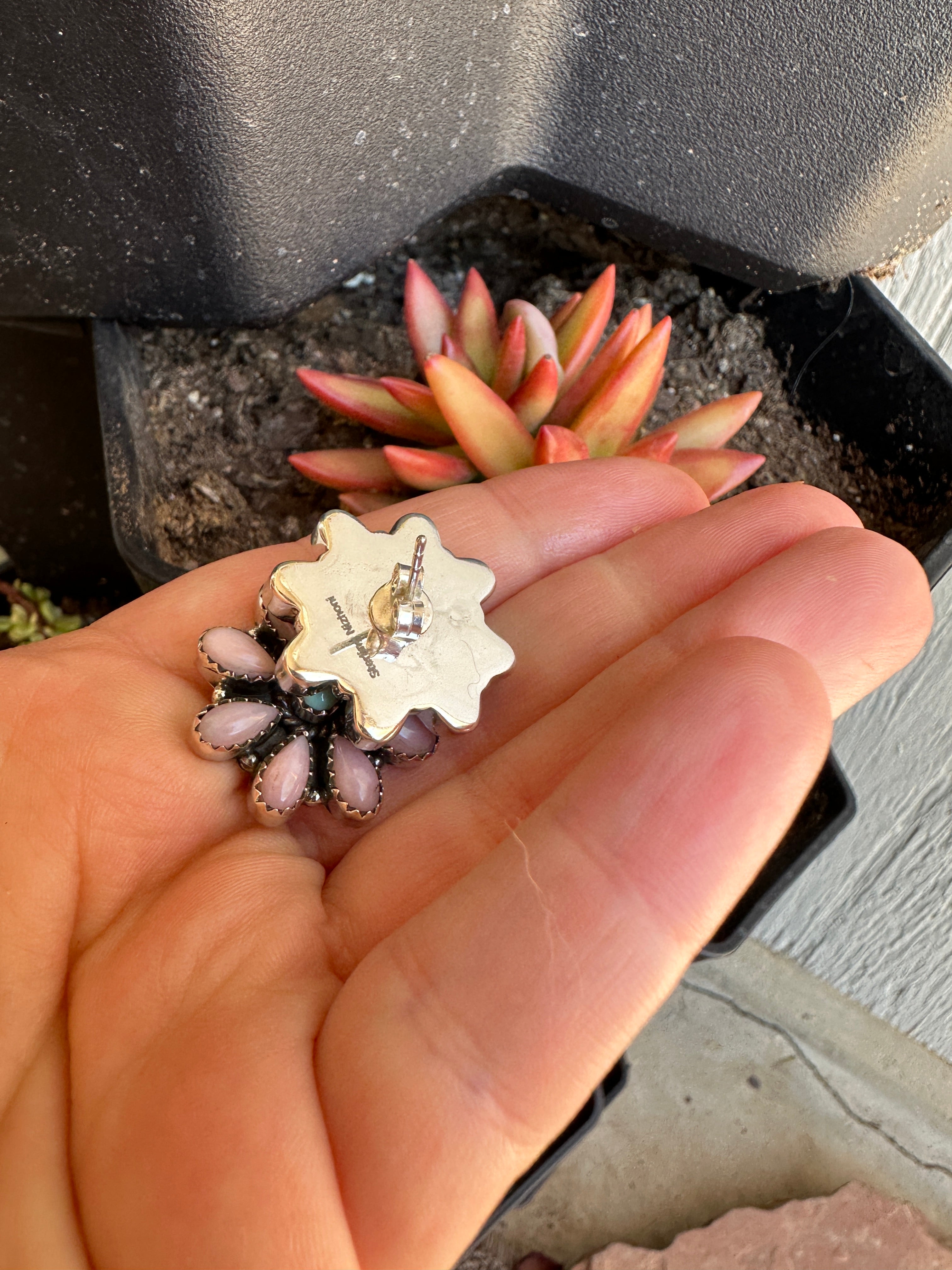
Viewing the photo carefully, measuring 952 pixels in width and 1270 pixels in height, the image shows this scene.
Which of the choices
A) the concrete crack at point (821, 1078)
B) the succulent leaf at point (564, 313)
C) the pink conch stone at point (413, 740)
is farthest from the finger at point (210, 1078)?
the concrete crack at point (821, 1078)

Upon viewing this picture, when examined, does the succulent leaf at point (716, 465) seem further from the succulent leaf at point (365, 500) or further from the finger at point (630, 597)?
the succulent leaf at point (365, 500)

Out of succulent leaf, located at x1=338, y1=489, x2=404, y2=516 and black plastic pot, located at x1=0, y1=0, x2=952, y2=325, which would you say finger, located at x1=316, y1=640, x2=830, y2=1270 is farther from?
black plastic pot, located at x1=0, y1=0, x2=952, y2=325

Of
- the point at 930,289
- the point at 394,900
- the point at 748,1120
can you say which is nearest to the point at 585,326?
the point at 930,289

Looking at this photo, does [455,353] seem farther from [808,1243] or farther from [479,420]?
[808,1243]

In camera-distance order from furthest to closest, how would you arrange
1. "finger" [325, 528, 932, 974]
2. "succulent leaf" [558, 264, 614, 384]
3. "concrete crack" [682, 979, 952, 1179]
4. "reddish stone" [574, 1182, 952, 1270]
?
"concrete crack" [682, 979, 952, 1179] → "reddish stone" [574, 1182, 952, 1270] → "succulent leaf" [558, 264, 614, 384] → "finger" [325, 528, 932, 974]

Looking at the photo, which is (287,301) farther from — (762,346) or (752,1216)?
(752,1216)

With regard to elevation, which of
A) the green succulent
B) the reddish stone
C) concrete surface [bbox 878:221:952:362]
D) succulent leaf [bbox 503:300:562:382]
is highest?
concrete surface [bbox 878:221:952:362]

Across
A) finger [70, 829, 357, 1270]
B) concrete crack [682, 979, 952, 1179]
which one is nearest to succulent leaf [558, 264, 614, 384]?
finger [70, 829, 357, 1270]

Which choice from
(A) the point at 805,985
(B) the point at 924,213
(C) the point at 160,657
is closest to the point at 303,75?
(C) the point at 160,657
